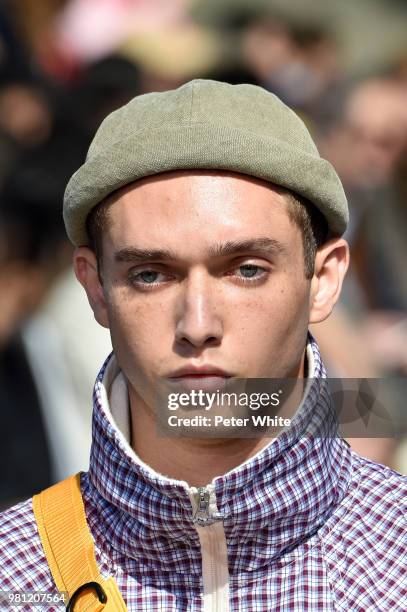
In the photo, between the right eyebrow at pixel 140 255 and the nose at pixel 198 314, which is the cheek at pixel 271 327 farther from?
the right eyebrow at pixel 140 255

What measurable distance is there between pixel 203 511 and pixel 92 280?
2.18 ft

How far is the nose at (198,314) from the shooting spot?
9.95 feet

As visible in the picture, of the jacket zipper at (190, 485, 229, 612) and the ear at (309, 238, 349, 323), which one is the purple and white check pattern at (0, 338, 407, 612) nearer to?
the jacket zipper at (190, 485, 229, 612)

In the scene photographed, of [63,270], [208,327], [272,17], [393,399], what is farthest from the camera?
[272,17]

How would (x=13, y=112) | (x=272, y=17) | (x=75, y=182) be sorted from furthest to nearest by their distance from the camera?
(x=272, y=17) < (x=13, y=112) < (x=75, y=182)

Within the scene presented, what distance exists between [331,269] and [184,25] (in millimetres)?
6868

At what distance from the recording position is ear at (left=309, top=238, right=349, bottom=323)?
3389 mm

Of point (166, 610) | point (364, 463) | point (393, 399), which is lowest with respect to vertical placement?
point (166, 610)

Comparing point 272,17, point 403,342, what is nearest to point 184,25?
point 272,17

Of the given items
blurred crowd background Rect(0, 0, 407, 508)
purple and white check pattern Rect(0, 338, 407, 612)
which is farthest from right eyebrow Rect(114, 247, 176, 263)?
blurred crowd background Rect(0, 0, 407, 508)

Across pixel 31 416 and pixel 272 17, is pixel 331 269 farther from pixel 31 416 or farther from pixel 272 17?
pixel 272 17

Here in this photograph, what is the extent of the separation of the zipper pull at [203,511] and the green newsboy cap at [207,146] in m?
0.73

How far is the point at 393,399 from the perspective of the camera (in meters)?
5.68

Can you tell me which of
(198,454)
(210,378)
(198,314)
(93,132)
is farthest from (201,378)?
(93,132)
